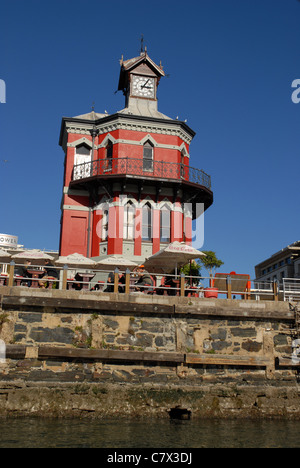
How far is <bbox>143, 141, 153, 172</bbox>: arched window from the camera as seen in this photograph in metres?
26.4

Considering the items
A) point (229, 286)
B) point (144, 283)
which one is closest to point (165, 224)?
point (144, 283)

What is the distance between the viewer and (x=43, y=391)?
14.6 meters

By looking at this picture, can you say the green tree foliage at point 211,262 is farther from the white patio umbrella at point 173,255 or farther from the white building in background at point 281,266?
the white building in background at point 281,266

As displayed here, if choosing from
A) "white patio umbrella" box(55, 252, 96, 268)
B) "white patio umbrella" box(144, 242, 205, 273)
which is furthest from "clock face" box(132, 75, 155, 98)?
"white patio umbrella" box(55, 252, 96, 268)

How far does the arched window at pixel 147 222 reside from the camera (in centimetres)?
2581

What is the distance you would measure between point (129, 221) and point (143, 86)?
29.3 feet

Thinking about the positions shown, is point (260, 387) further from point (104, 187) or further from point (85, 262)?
point (104, 187)

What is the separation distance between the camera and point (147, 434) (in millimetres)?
12438

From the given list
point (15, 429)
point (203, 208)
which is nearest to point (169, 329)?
point (15, 429)

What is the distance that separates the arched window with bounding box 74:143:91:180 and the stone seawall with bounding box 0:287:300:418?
38.4 feet

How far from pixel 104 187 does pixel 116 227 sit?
2153mm

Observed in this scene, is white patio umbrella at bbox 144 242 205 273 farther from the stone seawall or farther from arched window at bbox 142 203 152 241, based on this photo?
arched window at bbox 142 203 152 241

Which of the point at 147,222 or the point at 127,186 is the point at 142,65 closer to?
the point at 127,186

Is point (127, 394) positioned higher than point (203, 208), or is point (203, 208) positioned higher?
point (203, 208)
